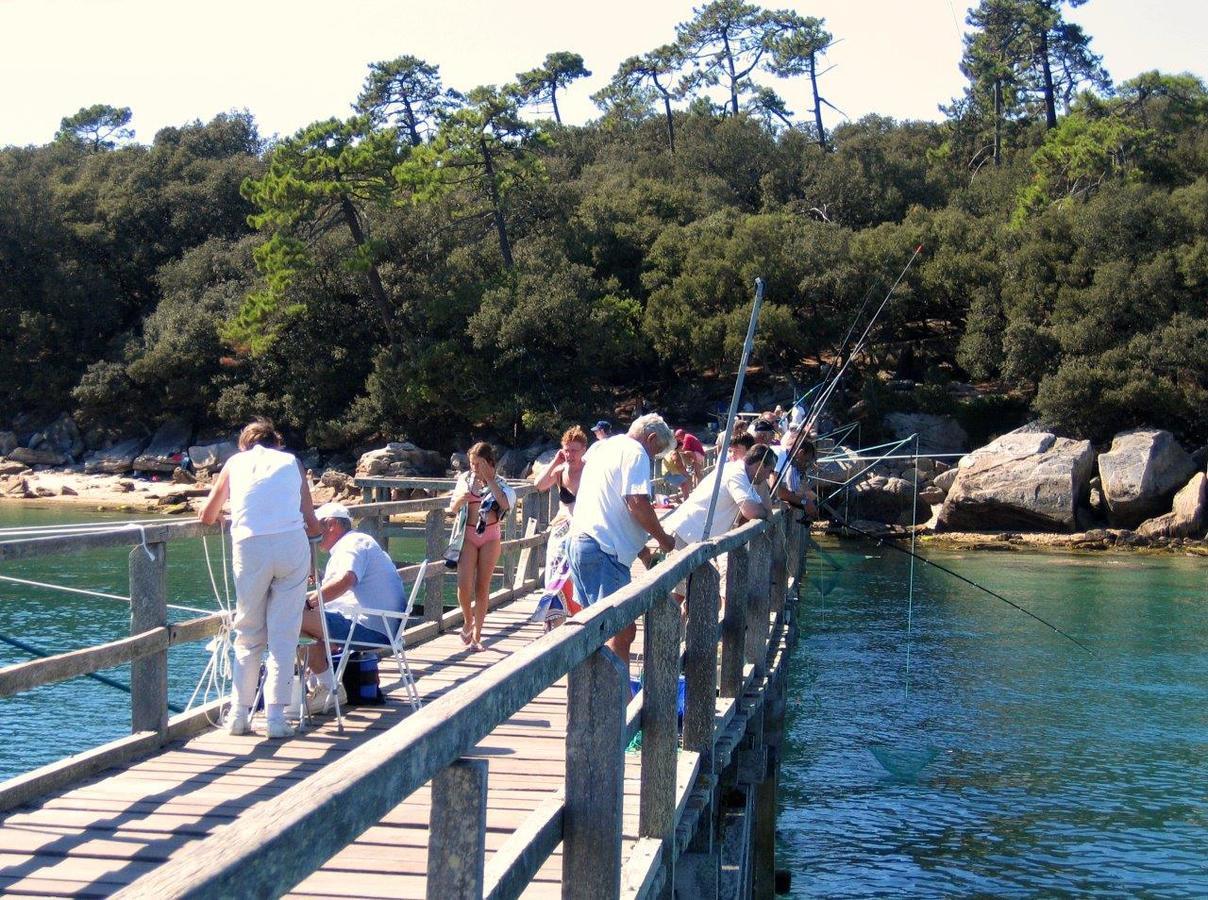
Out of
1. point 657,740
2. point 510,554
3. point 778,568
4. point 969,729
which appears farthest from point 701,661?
point 969,729

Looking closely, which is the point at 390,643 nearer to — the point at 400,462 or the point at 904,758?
the point at 904,758

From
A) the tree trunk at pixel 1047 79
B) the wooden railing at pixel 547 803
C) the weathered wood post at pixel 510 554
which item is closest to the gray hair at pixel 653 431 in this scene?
the wooden railing at pixel 547 803

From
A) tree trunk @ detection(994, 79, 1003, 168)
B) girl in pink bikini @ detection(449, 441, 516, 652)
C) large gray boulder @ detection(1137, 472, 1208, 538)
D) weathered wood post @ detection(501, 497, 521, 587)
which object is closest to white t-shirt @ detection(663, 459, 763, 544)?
girl in pink bikini @ detection(449, 441, 516, 652)

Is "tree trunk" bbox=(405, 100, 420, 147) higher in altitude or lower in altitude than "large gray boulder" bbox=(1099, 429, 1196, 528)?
higher

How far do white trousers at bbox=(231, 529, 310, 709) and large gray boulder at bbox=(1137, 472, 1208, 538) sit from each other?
31239 mm

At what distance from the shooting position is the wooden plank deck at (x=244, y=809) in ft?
13.0

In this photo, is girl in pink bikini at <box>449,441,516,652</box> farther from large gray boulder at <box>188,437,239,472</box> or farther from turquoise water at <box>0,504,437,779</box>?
large gray boulder at <box>188,437,239,472</box>

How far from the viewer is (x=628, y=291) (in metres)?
42.8

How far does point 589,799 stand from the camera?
10.3ft

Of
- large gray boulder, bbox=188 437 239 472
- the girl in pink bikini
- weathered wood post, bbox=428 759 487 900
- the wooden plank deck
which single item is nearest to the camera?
weathered wood post, bbox=428 759 487 900

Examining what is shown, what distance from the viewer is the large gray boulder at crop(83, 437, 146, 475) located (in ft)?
151

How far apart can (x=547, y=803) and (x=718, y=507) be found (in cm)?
529

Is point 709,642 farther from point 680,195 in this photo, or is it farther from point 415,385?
point 680,195

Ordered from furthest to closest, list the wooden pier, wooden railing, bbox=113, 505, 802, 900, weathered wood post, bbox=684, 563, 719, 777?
1. weathered wood post, bbox=684, 563, 719, 777
2. the wooden pier
3. wooden railing, bbox=113, 505, 802, 900
